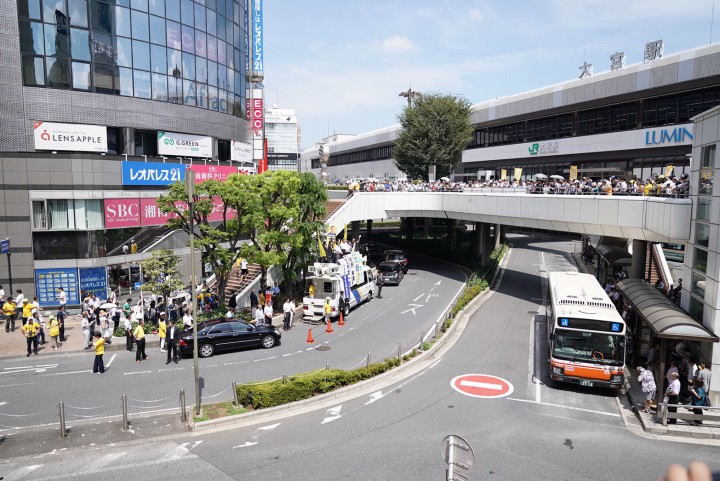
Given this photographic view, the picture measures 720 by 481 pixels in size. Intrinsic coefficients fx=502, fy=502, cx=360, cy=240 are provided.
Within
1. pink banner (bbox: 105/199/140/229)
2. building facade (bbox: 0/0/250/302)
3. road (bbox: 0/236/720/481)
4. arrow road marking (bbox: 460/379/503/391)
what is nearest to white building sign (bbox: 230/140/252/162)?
building facade (bbox: 0/0/250/302)

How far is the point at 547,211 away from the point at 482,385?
1530 cm

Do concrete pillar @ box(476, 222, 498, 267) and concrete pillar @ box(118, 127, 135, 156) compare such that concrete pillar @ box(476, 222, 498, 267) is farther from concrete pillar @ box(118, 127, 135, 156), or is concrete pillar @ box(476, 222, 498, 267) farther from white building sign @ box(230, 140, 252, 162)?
concrete pillar @ box(118, 127, 135, 156)

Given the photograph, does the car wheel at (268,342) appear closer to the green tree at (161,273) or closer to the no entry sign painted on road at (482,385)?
the green tree at (161,273)

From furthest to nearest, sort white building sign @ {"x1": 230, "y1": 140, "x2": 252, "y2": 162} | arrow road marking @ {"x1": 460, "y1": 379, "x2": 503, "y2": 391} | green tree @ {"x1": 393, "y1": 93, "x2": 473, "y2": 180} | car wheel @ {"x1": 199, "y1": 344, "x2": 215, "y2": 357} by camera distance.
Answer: green tree @ {"x1": 393, "y1": 93, "x2": 473, "y2": 180}, white building sign @ {"x1": 230, "y1": 140, "x2": 252, "y2": 162}, car wheel @ {"x1": 199, "y1": 344, "x2": 215, "y2": 357}, arrow road marking @ {"x1": 460, "y1": 379, "x2": 503, "y2": 391}

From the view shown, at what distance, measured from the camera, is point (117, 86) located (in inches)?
1339

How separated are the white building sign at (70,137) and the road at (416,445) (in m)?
23.8

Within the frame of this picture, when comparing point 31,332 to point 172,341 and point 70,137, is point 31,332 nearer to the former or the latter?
point 172,341

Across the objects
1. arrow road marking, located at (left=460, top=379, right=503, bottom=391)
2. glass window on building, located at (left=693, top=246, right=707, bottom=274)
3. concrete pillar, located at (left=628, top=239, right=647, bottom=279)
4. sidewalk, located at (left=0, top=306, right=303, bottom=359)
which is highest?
glass window on building, located at (left=693, top=246, right=707, bottom=274)

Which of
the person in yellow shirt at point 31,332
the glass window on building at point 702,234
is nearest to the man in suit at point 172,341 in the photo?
the person in yellow shirt at point 31,332

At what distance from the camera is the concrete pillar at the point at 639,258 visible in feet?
89.7

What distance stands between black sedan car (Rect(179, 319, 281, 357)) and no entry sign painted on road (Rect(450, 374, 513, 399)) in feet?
30.6

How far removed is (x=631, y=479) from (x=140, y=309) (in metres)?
23.4

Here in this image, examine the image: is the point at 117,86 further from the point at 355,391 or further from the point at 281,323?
the point at 355,391

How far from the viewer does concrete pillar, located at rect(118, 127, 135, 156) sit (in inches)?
1366
